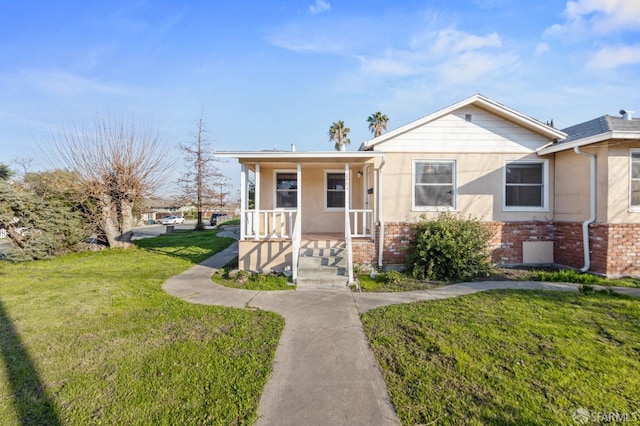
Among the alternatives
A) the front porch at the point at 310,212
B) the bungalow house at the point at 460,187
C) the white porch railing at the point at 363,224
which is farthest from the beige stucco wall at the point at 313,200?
the bungalow house at the point at 460,187

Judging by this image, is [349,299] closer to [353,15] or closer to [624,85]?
[353,15]

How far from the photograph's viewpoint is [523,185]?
883 cm

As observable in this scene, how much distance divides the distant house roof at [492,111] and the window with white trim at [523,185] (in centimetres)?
93

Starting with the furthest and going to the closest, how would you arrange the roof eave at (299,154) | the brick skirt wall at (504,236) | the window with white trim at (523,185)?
the window with white trim at (523,185), the brick skirt wall at (504,236), the roof eave at (299,154)

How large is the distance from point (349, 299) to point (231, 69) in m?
11.5

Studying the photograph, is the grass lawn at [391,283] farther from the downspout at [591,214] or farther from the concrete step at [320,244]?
the downspout at [591,214]

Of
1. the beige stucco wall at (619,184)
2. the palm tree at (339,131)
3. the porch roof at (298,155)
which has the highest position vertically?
the palm tree at (339,131)

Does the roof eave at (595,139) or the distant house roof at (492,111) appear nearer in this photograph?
the roof eave at (595,139)

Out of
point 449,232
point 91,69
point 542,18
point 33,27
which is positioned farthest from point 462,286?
point 91,69

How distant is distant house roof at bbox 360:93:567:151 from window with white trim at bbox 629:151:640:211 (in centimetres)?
159

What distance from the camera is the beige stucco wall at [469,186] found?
8.66 m

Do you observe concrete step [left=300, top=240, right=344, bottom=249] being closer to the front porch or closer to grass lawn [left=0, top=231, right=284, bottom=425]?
the front porch

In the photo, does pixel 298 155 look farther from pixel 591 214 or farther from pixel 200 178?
pixel 200 178

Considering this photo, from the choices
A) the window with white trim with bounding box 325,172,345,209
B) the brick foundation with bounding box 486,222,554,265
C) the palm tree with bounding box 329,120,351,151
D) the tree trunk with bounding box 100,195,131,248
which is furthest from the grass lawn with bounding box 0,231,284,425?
the palm tree with bounding box 329,120,351,151
